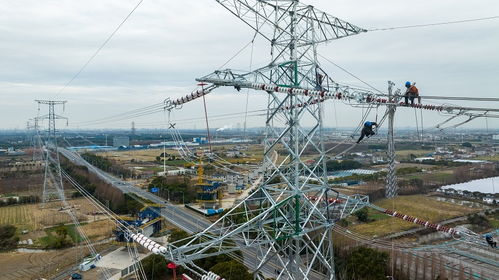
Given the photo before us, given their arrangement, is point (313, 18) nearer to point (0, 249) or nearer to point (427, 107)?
point (427, 107)

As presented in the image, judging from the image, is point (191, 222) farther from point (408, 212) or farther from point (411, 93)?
point (411, 93)

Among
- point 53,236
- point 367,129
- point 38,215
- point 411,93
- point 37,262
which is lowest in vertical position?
point 37,262

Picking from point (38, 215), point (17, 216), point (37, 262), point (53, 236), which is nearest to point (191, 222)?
point (53, 236)

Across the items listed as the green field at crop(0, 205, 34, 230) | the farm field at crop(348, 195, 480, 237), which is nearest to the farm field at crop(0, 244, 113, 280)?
the green field at crop(0, 205, 34, 230)

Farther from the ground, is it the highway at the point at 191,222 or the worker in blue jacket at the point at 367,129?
the worker in blue jacket at the point at 367,129

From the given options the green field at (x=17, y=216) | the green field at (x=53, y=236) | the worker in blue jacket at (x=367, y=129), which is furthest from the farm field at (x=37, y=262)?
the worker in blue jacket at (x=367, y=129)

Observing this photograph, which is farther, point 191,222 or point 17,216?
point 17,216

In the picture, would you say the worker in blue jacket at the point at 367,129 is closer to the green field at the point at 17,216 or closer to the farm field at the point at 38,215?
the farm field at the point at 38,215

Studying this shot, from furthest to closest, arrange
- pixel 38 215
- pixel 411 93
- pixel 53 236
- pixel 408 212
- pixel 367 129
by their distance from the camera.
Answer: pixel 38 215 < pixel 408 212 < pixel 53 236 < pixel 367 129 < pixel 411 93

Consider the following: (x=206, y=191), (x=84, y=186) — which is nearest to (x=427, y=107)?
(x=206, y=191)
